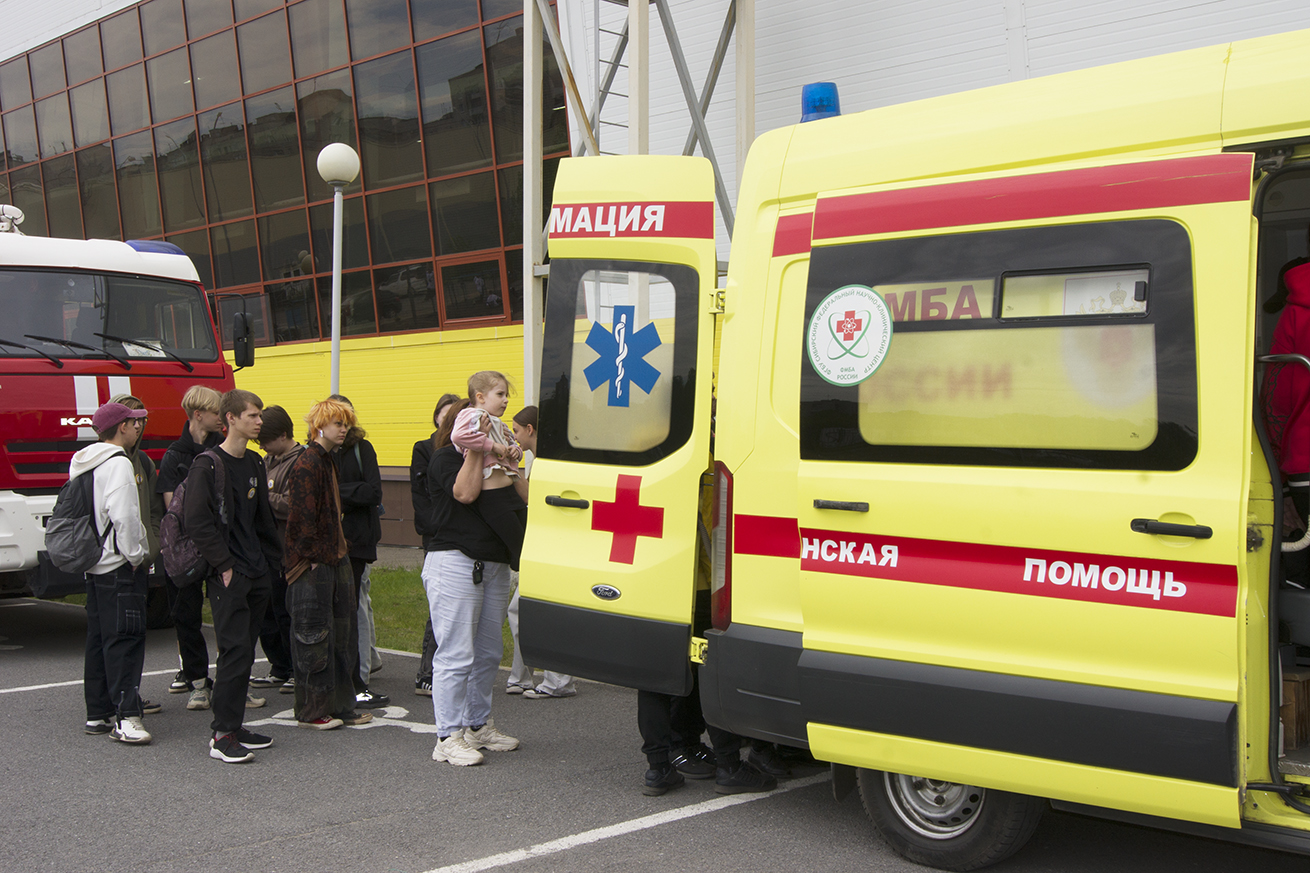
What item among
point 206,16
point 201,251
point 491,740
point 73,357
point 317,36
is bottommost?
point 491,740

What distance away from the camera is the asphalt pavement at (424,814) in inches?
157

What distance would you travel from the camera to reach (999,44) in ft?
27.1

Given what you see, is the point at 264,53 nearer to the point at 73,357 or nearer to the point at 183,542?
the point at 73,357

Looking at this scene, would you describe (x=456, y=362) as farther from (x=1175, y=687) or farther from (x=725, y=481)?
(x=1175, y=687)

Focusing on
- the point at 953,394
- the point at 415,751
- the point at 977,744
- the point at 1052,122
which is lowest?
the point at 415,751

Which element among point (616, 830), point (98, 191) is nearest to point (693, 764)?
point (616, 830)

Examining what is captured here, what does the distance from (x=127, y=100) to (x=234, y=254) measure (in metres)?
3.96

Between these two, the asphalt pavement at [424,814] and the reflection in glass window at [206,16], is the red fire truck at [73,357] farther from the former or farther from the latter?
the reflection in glass window at [206,16]

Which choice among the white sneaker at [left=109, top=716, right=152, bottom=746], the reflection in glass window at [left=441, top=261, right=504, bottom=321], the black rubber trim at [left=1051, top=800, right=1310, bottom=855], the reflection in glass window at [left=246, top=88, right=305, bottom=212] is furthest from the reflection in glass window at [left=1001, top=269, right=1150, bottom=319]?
the reflection in glass window at [left=246, top=88, right=305, bottom=212]

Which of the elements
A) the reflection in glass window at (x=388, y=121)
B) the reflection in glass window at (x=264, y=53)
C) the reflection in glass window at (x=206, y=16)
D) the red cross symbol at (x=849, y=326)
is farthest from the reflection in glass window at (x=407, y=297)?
the red cross symbol at (x=849, y=326)

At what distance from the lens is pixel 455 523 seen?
17.2 ft

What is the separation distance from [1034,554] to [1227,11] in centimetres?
566

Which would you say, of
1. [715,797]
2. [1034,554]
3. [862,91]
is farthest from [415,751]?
[862,91]

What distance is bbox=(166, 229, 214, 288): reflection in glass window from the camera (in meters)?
17.1
